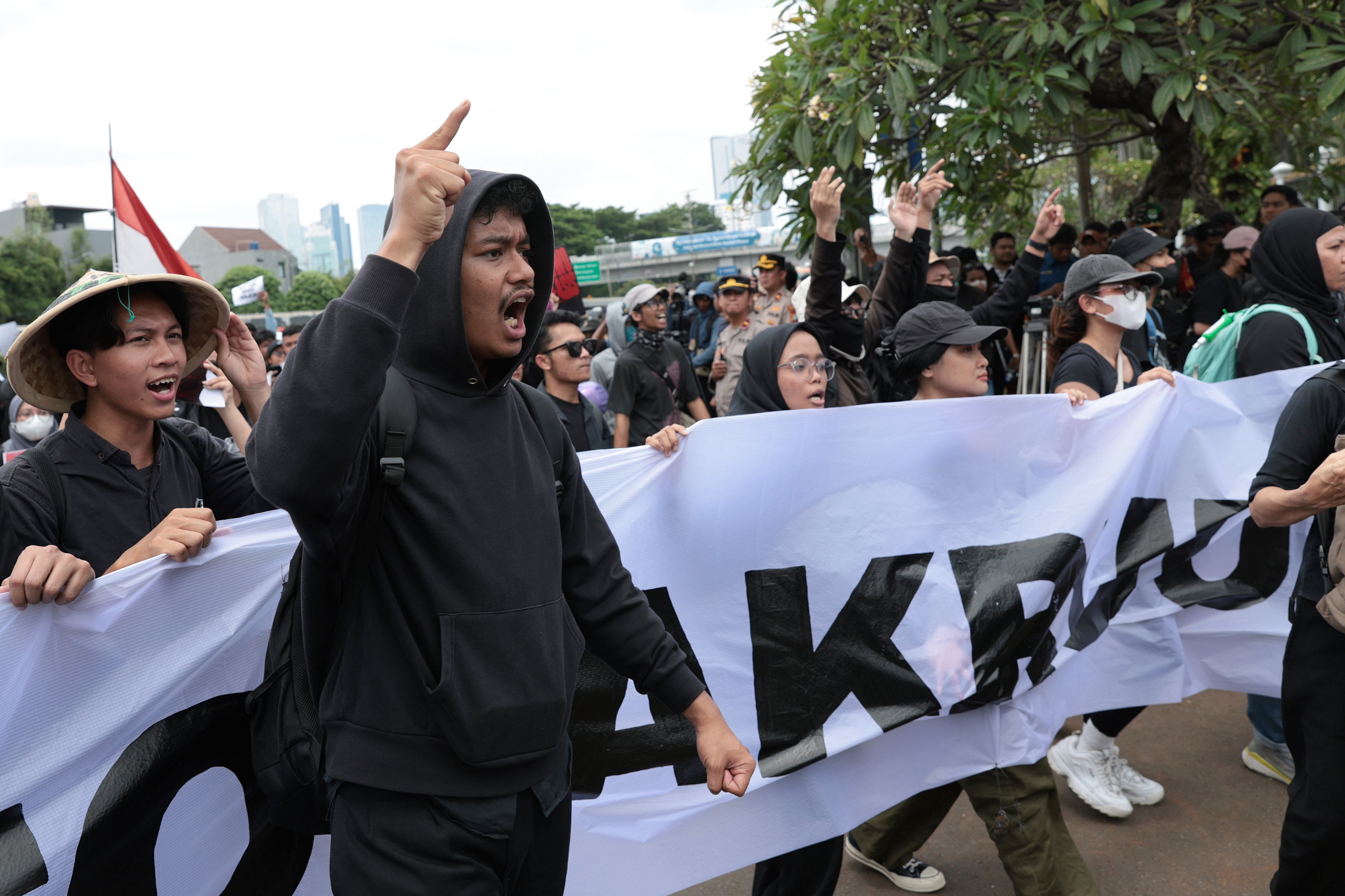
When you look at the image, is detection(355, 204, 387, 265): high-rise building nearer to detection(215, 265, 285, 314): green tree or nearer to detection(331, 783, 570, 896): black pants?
detection(215, 265, 285, 314): green tree

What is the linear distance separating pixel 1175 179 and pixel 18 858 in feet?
31.5

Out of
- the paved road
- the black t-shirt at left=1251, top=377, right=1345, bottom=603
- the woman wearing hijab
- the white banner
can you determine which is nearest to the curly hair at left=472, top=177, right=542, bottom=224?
the white banner

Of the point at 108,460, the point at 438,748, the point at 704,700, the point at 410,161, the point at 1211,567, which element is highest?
the point at 410,161

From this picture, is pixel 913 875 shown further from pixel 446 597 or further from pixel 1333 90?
pixel 1333 90

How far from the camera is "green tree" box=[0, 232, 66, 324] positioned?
55.2 meters

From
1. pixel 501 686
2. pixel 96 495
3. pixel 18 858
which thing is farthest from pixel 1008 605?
pixel 18 858

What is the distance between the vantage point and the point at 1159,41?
6242 mm

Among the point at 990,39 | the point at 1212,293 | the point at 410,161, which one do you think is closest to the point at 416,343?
the point at 410,161

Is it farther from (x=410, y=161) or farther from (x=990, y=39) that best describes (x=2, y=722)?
(x=990, y=39)

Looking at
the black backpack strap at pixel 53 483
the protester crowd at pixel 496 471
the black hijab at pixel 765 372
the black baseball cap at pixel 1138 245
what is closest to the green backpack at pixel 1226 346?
the protester crowd at pixel 496 471

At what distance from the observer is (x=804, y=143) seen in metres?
6.04

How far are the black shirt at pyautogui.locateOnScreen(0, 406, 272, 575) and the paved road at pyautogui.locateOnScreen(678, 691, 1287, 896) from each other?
221cm

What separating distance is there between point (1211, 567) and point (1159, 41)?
396cm

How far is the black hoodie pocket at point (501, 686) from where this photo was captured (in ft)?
5.31
